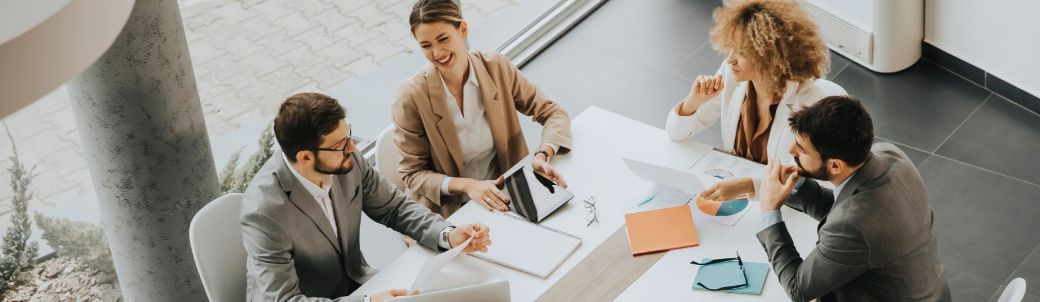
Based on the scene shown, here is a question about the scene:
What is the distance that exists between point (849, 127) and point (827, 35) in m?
3.11

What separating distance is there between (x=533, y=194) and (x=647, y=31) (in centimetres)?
278

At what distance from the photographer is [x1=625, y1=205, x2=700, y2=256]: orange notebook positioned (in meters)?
3.05

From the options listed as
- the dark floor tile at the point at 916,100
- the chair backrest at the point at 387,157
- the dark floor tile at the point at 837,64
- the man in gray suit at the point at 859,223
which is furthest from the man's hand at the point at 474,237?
the dark floor tile at the point at 837,64

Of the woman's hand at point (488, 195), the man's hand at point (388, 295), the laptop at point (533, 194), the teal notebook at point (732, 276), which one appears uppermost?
the man's hand at point (388, 295)

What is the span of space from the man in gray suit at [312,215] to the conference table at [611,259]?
127 mm

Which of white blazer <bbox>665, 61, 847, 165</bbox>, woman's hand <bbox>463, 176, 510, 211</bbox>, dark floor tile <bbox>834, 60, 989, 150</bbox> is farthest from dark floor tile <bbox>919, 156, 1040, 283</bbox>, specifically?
woman's hand <bbox>463, 176, 510, 211</bbox>

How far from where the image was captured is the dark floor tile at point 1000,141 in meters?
4.50

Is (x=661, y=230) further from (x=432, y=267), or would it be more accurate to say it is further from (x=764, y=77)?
(x=432, y=267)

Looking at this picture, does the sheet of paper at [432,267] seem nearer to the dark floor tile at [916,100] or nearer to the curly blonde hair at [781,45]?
the curly blonde hair at [781,45]

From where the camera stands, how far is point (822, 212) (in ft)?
9.77

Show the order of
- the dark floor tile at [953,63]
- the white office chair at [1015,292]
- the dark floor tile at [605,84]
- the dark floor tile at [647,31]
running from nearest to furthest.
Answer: the white office chair at [1015,292]
the dark floor tile at [953,63]
the dark floor tile at [605,84]
the dark floor tile at [647,31]

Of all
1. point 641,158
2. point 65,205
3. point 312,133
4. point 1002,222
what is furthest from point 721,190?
point 65,205

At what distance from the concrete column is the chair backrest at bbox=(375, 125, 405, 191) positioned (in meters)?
0.60

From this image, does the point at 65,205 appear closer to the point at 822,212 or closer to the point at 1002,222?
the point at 822,212
